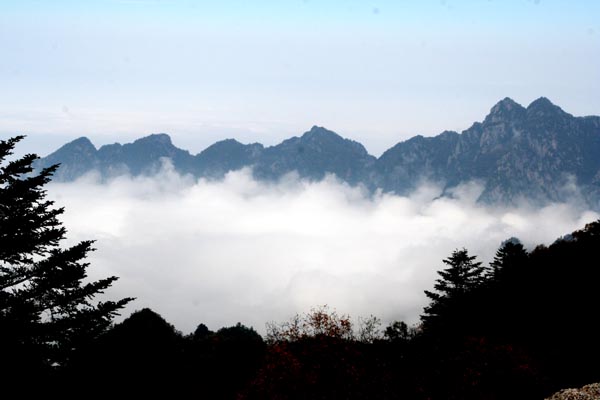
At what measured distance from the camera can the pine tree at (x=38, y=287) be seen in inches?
814

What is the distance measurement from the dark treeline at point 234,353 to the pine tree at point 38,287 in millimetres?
51

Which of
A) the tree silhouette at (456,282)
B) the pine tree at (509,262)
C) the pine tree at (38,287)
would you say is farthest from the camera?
the tree silhouette at (456,282)

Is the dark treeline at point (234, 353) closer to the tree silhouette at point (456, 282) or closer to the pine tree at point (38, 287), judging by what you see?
the pine tree at point (38, 287)

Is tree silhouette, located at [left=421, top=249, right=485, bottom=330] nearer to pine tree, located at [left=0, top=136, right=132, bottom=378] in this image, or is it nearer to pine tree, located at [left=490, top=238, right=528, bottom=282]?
pine tree, located at [left=490, top=238, right=528, bottom=282]

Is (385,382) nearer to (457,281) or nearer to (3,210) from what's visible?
(3,210)

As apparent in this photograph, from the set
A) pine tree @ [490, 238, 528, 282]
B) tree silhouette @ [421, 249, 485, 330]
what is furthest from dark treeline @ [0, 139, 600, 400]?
tree silhouette @ [421, 249, 485, 330]

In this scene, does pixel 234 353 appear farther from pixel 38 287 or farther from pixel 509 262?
pixel 509 262

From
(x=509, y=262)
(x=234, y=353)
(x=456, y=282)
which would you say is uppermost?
(x=509, y=262)

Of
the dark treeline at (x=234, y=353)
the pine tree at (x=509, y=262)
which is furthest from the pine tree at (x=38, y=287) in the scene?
the pine tree at (x=509, y=262)

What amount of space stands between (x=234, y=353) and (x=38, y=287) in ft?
99.3

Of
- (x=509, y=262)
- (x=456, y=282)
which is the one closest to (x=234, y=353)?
(x=456, y=282)

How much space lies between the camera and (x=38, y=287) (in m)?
22.8

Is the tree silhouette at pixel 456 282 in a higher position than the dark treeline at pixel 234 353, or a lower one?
higher

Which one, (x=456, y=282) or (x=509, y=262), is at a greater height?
(x=509, y=262)
